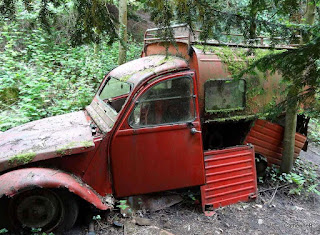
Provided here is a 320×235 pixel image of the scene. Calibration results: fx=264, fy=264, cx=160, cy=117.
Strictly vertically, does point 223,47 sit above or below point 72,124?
above

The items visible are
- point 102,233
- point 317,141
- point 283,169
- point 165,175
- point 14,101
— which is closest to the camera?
point 102,233

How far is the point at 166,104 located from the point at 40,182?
1.69 metres

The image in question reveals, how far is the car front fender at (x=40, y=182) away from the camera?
255 cm

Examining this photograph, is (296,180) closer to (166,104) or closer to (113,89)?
(166,104)

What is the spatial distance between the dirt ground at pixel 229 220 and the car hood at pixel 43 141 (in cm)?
95

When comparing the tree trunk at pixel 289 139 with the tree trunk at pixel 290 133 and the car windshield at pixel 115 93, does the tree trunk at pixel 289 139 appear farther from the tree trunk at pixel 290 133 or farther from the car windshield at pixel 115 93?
the car windshield at pixel 115 93

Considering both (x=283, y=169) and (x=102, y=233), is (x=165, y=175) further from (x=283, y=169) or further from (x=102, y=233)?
(x=283, y=169)

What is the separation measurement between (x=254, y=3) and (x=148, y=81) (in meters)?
1.47

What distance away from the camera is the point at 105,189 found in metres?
3.22

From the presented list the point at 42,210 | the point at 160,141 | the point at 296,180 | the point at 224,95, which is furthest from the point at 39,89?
the point at 296,180

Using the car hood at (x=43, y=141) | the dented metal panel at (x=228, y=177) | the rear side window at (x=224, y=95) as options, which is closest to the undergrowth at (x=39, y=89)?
the car hood at (x=43, y=141)

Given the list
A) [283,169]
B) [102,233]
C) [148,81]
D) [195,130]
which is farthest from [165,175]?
[283,169]

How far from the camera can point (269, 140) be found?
4801 millimetres

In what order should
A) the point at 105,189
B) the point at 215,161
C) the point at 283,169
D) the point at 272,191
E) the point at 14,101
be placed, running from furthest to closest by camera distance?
the point at 14,101 < the point at 283,169 < the point at 272,191 < the point at 215,161 < the point at 105,189
